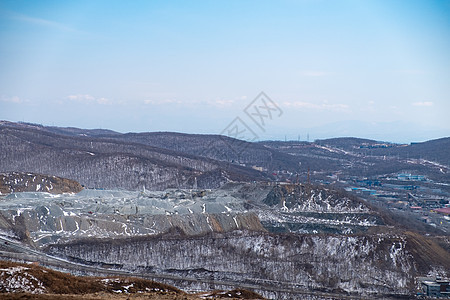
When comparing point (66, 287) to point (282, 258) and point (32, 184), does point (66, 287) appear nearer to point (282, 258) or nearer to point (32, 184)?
point (282, 258)

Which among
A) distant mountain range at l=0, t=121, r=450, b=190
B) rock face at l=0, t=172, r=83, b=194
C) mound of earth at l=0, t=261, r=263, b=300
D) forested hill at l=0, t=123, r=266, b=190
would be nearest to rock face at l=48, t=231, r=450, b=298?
mound of earth at l=0, t=261, r=263, b=300

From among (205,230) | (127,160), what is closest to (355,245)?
(205,230)

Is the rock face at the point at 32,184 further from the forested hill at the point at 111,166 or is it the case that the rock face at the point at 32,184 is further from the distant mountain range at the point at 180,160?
the distant mountain range at the point at 180,160

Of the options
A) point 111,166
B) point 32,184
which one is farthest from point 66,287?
point 111,166

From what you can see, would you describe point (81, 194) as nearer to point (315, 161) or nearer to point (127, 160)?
point (127, 160)

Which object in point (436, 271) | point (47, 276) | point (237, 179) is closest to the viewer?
point (47, 276)
